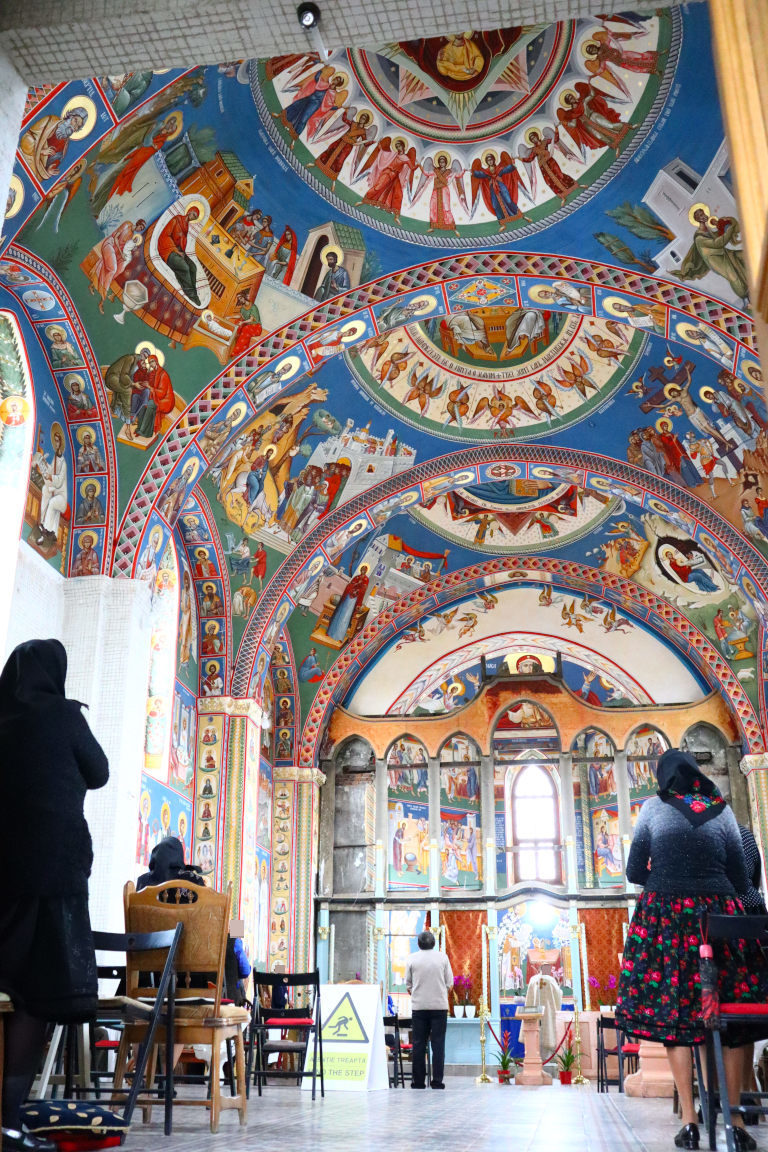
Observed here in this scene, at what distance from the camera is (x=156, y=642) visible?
15.8 m

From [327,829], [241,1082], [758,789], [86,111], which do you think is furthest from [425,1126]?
[327,829]

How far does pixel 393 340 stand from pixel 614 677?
9.66 metres

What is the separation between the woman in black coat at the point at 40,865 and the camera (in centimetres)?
441

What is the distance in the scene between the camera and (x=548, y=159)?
12.4 meters

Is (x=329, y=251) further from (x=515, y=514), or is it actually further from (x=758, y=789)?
Result: (x=758, y=789)

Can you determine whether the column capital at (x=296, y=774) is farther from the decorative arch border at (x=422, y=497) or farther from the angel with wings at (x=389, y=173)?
the angel with wings at (x=389, y=173)

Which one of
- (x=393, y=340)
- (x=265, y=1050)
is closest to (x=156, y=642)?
(x=393, y=340)

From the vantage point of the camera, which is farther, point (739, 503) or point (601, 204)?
point (739, 503)

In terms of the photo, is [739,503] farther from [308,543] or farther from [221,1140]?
[221,1140]

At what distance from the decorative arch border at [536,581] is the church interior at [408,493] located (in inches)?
3.0

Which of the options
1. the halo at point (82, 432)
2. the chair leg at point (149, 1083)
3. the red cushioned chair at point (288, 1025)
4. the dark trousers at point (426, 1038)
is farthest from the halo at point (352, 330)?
the chair leg at point (149, 1083)

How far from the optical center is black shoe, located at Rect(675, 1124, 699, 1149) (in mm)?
5262

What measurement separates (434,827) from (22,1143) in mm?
18009

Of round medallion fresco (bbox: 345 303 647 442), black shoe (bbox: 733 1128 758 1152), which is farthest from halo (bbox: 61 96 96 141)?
black shoe (bbox: 733 1128 758 1152)
